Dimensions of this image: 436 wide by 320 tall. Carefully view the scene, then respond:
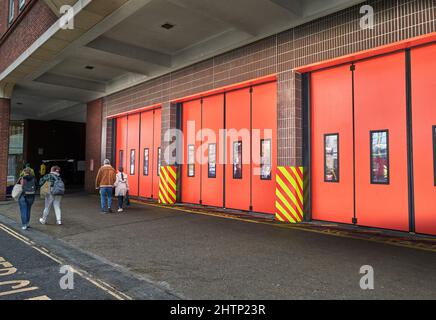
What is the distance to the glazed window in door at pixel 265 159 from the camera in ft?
34.9

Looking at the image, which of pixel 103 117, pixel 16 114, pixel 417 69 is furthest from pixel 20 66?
pixel 16 114

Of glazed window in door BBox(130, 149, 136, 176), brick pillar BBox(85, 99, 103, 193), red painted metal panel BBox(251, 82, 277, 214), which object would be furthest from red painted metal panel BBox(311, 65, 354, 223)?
brick pillar BBox(85, 99, 103, 193)

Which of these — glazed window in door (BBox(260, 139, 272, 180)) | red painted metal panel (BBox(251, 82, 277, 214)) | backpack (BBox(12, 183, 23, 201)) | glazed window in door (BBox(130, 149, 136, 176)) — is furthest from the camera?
glazed window in door (BBox(130, 149, 136, 176))

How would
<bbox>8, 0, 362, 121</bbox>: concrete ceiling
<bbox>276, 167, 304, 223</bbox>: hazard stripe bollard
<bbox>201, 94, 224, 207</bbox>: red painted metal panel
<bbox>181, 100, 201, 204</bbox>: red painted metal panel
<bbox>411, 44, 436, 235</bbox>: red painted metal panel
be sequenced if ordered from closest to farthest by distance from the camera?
<bbox>411, 44, 436, 235</bbox>: red painted metal panel → <bbox>8, 0, 362, 121</bbox>: concrete ceiling → <bbox>276, 167, 304, 223</bbox>: hazard stripe bollard → <bbox>201, 94, 224, 207</bbox>: red painted metal panel → <bbox>181, 100, 201, 204</bbox>: red painted metal panel

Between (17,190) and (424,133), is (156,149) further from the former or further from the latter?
(424,133)

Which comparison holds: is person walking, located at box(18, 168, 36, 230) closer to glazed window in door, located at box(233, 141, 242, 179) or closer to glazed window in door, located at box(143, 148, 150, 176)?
glazed window in door, located at box(233, 141, 242, 179)

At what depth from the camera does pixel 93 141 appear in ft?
64.2

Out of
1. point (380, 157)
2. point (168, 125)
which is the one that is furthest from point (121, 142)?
point (380, 157)

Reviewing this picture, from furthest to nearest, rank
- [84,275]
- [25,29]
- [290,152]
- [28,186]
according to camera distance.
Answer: [25,29], [290,152], [28,186], [84,275]

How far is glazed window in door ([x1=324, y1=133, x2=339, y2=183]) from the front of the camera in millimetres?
9070

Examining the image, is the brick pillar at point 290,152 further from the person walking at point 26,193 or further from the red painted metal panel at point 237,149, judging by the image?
the person walking at point 26,193

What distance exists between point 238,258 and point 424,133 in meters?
5.15

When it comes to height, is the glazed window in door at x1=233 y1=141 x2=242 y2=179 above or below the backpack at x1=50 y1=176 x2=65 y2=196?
above

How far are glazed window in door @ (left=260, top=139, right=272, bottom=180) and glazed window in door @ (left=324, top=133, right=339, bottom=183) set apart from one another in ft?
6.19
